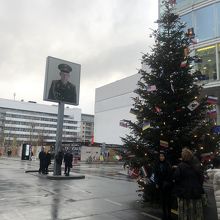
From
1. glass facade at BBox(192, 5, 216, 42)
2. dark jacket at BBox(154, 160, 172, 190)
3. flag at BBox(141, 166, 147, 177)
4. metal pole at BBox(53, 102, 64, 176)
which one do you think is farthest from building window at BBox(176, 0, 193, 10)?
dark jacket at BBox(154, 160, 172, 190)

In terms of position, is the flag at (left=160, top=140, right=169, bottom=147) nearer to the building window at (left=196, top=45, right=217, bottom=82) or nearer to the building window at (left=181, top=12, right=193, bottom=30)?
the building window at (left=196, top=45, right=217, bottom=82)

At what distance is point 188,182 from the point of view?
21.2ft

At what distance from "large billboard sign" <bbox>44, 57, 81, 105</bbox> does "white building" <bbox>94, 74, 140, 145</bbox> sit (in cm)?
5137

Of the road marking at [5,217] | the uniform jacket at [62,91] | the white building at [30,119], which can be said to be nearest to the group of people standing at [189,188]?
the road marking at [5,217]

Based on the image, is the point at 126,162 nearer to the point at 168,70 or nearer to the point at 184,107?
the point at 184,107

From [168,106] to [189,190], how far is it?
4.46 m

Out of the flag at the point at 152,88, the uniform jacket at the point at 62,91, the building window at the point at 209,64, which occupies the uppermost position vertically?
the building window at the point at 209,64

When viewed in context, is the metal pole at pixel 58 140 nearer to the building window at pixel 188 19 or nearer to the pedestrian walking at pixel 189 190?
the building window at pixel 188 19

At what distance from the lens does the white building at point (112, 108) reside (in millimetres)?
77438

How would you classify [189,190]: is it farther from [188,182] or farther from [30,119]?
[30,119]

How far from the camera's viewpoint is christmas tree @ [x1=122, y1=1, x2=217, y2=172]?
412 inches

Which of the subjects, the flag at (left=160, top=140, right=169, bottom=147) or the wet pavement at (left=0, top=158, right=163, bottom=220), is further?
the flag at (left=160, top=140, right=169, bottom=147)

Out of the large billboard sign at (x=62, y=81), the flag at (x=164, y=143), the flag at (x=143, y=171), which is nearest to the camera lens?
the flag at (x=164, y=143)

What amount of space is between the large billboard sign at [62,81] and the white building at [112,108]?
169 ft
